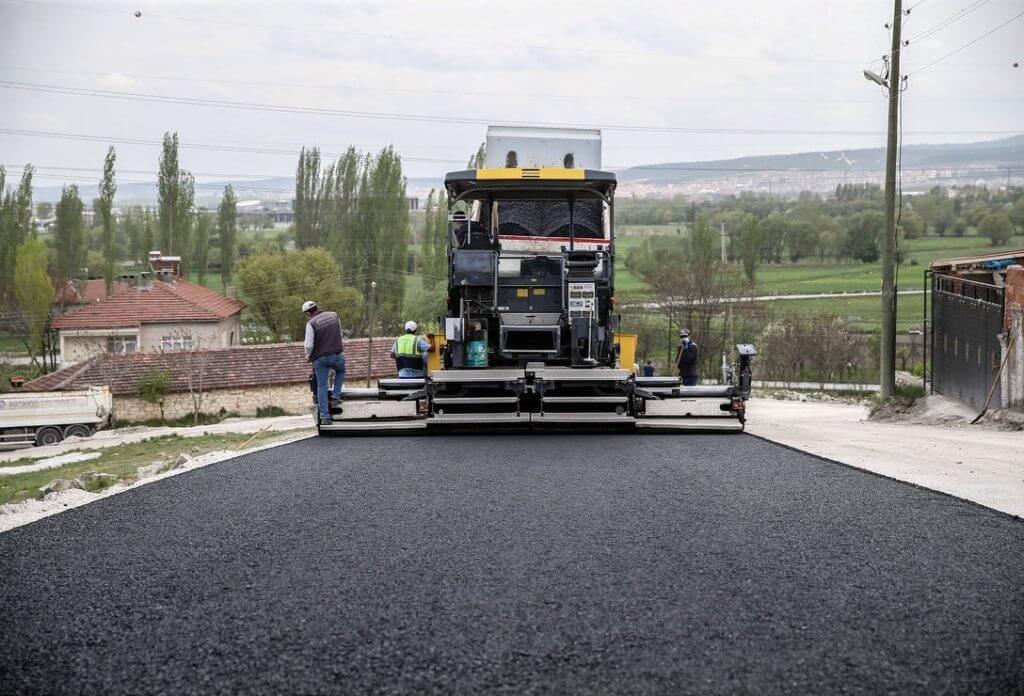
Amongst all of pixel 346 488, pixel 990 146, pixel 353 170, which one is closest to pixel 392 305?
pixel 353 170

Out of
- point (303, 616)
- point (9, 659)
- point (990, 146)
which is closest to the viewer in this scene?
point (9, 659)

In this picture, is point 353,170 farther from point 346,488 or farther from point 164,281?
point 346,488

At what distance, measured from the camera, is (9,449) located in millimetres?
34719

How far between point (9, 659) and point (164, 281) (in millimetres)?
51886

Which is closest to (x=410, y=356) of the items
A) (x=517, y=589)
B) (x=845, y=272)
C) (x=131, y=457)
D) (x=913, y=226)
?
(x=517, y=589)

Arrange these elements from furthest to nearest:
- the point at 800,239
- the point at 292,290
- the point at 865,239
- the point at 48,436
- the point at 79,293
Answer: the point at 865,239 → the point at 800,239 → the point at 79,293 → the point at 292,290 → the point at 48,436

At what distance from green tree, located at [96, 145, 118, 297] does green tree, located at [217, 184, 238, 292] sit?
272 inches

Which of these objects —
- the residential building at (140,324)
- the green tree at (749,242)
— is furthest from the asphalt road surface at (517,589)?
the green tree at (749,242)

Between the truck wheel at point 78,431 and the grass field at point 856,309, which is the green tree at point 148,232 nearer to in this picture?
the truck wheel at point 78,431

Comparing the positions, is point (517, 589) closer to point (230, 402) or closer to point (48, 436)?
point (48, 436)

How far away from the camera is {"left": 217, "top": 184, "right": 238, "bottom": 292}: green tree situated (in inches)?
2459

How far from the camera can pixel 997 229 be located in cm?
5384

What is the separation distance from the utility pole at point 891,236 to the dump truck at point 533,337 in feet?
A: 32.0

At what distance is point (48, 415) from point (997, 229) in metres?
43.8
